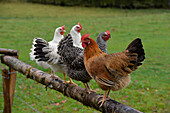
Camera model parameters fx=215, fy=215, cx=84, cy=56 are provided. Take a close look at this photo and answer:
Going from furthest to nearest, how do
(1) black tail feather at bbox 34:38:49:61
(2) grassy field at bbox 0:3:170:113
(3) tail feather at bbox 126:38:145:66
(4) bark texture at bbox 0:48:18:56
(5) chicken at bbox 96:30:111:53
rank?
(4) bark texture at bbox 0:48:18:56 → (2) grassy field at bbox 0:3:170:113 → (1) black tail feather at bbox 34:38:49:61 → (5) chicken at bbox 96:30:111:53 → (3) tail feather at bbox 126:38:145:66

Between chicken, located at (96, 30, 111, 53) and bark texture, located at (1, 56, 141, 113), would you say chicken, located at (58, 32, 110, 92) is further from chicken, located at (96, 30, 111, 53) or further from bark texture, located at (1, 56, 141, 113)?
bark texture, located at (1, 56, 141, 113)

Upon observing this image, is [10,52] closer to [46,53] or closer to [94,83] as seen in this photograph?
[46,53]

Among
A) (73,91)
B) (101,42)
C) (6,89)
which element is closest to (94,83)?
(6,89)

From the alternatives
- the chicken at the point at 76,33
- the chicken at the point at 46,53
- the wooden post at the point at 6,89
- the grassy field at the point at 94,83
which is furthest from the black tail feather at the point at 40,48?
the wooden post at the point at 6,89

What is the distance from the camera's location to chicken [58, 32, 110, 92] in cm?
228

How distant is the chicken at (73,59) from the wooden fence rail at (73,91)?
4.4 inches

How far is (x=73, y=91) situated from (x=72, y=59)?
375 mm

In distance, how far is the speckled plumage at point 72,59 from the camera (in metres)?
2.28

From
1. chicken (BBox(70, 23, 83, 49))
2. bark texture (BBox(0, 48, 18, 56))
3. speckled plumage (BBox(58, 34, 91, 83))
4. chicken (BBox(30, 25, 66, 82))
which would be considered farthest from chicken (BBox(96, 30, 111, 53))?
bark texture (BBox(0, 48, 18, 56))

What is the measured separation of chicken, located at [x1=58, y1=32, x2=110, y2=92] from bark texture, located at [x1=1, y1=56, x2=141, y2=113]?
0.37ft

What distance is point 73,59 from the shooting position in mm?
2354

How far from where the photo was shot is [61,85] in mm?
2629

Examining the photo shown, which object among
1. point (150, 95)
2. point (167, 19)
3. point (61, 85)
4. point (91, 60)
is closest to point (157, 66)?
point (150, 95)

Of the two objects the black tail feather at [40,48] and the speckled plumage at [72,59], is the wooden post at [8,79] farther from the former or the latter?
the speckled plumage at [72,59]
